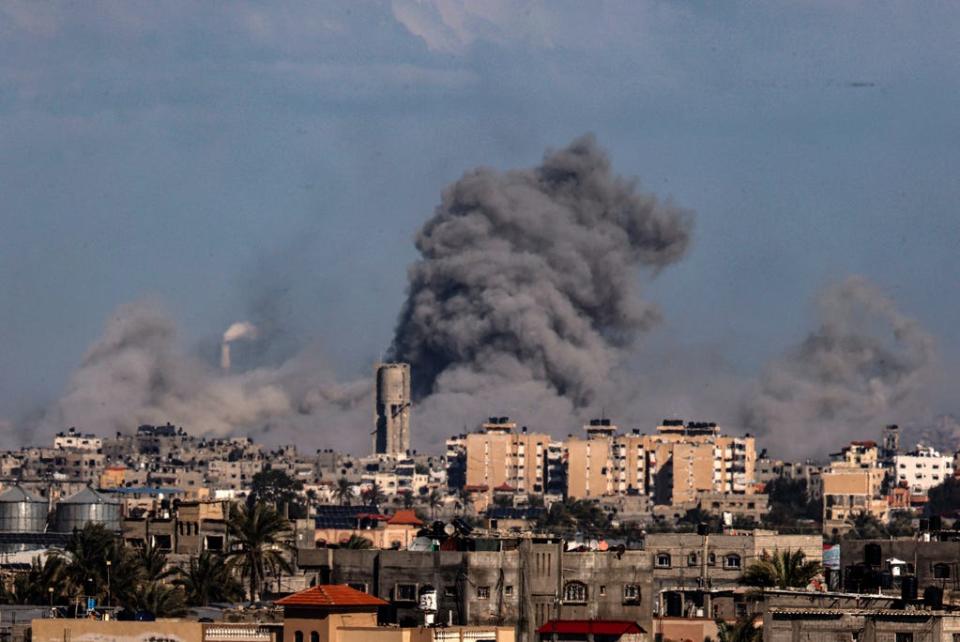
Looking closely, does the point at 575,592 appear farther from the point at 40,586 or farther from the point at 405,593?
the point at 40,586

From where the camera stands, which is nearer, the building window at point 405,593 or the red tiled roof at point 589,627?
the red tiled roof at point 589,627

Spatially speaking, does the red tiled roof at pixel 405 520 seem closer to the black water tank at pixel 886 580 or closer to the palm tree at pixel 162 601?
the palm tree at pixel 162 601

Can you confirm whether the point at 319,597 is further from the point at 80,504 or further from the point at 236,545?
the point at 80,504

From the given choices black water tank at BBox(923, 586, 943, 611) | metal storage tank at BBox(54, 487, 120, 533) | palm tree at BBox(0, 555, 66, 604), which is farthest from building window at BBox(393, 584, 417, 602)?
metal storage tank at BBox(54, 487, 120, 533)

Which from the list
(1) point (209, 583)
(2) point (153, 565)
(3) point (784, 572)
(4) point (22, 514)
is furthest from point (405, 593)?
(4) point (22, 514)

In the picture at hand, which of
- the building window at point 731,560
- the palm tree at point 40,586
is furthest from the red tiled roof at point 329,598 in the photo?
the building window at point 731,560

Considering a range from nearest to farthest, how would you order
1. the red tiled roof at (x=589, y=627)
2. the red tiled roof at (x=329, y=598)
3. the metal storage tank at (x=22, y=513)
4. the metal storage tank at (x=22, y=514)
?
the red tiled roof at (x=329, y=598), the red tiled roof at (x=589, y=627), the metal storage tank at (x=22, y=514), the metal storage tank at (x=22, y=513)

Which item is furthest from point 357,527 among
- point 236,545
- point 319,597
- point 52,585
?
point 319,597
